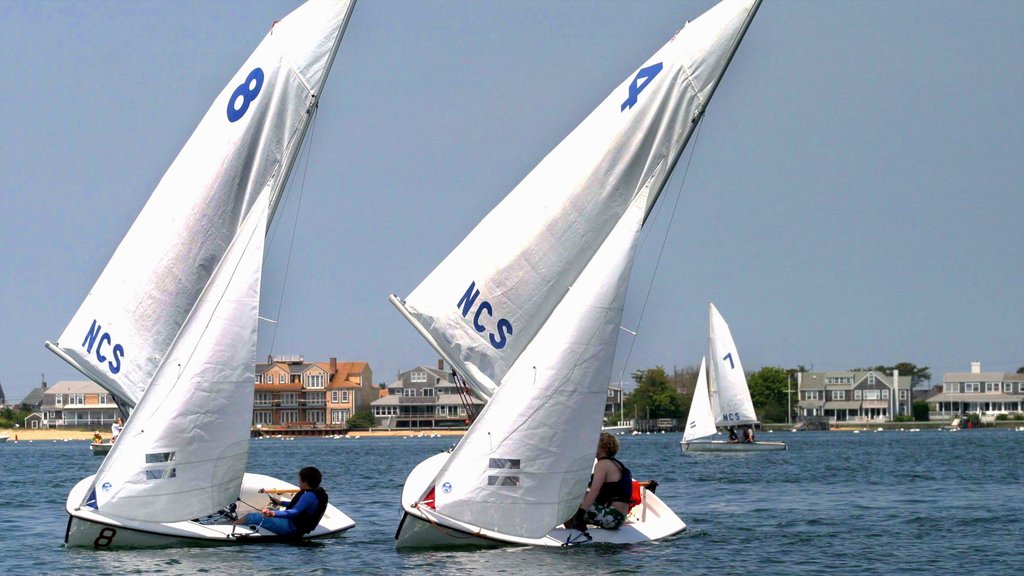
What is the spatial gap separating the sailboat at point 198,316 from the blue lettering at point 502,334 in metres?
3.29

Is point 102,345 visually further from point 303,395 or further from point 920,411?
point 920,411

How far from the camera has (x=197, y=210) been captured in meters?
19.9

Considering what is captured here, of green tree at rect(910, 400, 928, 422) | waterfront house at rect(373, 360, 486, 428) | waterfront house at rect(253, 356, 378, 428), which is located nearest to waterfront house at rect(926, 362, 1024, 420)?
green tree at rect(910, 400, 928, 422)

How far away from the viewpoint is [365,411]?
154m

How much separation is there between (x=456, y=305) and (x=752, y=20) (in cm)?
574

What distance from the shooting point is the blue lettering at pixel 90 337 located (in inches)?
780

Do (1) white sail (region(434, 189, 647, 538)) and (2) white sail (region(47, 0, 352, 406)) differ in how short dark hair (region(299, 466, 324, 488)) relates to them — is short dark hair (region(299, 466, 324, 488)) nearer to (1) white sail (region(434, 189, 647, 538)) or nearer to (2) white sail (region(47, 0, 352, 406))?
(1) white sail (region(434, 189, 647, 538))

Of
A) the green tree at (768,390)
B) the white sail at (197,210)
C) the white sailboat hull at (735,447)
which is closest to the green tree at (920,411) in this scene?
the green tree at (768,390)

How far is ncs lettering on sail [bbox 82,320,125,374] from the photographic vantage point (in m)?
19.8

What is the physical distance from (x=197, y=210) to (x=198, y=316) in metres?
1.62

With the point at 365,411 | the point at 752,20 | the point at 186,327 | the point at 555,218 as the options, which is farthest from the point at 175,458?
the point at 365,411

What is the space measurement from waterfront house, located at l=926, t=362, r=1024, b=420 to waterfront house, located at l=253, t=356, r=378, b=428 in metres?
64.5

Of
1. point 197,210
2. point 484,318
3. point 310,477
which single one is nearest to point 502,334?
point 484,318

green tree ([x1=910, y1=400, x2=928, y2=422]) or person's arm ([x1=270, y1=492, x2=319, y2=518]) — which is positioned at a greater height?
green tree ([x1=910, y1=400, x2=928, y2=422])
